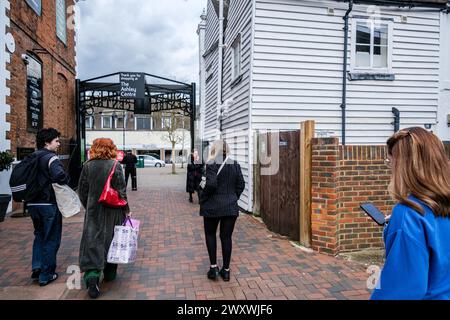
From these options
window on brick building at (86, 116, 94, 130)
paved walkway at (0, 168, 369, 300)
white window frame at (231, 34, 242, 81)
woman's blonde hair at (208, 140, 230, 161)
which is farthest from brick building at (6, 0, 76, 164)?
window on brick building at (86, 116, 94, 130)

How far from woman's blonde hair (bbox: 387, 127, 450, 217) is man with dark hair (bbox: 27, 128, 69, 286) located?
11.5ft

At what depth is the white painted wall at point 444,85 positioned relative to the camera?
8.57 meters

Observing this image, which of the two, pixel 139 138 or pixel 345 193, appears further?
pixel 139 138

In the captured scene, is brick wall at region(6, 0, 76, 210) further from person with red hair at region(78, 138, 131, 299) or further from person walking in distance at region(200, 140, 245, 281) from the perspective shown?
person walking in distance at region(200, 140, 245, 281)

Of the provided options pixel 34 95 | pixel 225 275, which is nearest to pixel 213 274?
pixel 225 275

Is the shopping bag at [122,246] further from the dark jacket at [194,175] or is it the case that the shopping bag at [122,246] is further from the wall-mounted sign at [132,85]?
the wall-mounted sign at [132,85]

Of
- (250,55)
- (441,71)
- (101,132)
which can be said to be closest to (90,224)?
(250,55)

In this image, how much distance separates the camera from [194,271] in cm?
423

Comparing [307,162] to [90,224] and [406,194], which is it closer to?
[90,224]

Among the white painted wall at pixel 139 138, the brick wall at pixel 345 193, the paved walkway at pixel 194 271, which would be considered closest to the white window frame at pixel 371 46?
the brick wall at pixel 345 193

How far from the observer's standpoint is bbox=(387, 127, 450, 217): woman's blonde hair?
140cm

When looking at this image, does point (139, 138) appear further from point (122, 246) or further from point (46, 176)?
point (122, 246)

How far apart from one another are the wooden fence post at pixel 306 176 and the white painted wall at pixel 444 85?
5.70 meters

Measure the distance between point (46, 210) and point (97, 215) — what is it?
664 millimetres
